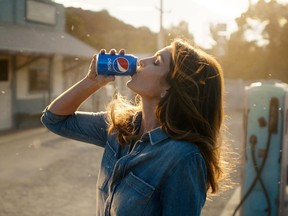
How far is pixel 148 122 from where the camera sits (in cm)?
157

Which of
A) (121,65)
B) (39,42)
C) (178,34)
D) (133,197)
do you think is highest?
(39,42)

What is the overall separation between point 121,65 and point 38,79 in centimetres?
1042

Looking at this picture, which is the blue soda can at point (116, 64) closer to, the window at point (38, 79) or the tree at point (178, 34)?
the tree at point (178, 34)

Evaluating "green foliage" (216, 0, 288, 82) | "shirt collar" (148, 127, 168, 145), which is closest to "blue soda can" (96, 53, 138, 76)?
"shirt collar" (148, 127, 168, 145)

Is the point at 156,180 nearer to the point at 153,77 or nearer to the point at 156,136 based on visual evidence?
the point at 156,136

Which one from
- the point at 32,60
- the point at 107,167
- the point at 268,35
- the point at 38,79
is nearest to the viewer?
the point at 107,167

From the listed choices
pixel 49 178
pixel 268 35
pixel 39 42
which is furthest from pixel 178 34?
pixel 39 42

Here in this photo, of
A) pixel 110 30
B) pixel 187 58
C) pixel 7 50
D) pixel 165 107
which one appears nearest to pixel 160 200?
pixel 165 107

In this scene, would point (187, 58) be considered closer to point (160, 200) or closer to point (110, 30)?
point (160, 200)

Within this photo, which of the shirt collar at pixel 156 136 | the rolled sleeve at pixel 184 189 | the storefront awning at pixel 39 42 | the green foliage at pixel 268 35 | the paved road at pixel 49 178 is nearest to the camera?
the rolled sleeve at pixel 184 189

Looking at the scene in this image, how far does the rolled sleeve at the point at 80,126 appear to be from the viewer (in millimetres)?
1777

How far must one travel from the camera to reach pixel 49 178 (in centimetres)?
547

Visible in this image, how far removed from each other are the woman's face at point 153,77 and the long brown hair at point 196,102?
0.02 metres

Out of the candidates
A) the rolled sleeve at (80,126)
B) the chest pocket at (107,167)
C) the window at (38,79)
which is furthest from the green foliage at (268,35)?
the window at (38,79)
